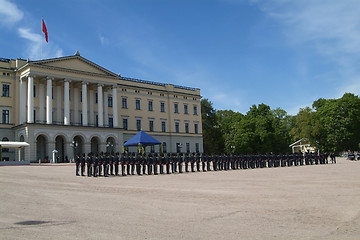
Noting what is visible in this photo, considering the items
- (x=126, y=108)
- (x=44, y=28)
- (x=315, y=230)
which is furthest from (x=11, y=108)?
(x=315, y=230)

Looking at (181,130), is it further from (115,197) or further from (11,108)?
(115,197)

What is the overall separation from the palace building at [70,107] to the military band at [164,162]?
608 inches

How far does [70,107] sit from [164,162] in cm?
2893

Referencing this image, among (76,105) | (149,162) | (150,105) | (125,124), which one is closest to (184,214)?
(149,162)

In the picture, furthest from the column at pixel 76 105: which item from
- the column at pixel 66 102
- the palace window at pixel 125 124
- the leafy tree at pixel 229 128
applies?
the leafy tree at pixel 229 128

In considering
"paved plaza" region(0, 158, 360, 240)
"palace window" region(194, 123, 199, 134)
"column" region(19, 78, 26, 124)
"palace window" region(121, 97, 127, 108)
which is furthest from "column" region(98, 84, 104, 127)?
"paved plaza" region(0, 158, 360, 240)

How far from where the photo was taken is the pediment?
44.2 m

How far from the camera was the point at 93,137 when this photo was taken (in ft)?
159

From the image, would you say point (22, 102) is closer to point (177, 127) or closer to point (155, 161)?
point (177, 127)

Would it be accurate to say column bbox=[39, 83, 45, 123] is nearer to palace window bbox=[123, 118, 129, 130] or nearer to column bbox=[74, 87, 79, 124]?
column bbox=[74, 87, 79, 124]

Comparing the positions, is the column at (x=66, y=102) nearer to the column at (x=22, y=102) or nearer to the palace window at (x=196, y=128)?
the column at (x=22, y=102)

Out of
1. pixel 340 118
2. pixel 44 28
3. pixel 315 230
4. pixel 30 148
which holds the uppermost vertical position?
pixel 44 28

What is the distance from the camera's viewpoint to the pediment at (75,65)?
1742 inches

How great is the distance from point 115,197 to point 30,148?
33478mm
